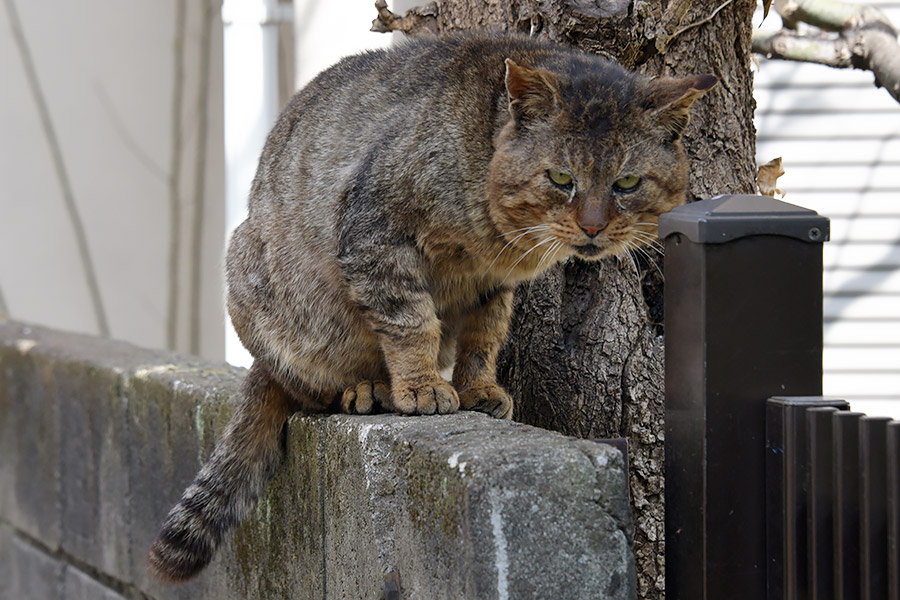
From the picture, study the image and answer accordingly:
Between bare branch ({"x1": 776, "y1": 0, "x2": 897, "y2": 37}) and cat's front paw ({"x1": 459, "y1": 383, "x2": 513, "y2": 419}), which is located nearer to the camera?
cat's front paw ({"x1": 459, "y1": 383, "x2": 513, "y2": 419})

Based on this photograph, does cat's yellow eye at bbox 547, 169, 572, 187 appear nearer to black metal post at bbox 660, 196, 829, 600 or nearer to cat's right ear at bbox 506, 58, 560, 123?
cat's right ear at bbox 506, 58, 560, 123

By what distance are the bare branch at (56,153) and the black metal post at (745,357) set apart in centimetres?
506

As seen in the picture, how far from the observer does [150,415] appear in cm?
347

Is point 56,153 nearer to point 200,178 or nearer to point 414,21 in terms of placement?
point 200,178

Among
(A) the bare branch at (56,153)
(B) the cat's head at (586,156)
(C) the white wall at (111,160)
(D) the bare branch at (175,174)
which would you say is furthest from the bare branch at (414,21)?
(A) the bare branch at (56,153)

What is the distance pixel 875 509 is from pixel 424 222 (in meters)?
1.36

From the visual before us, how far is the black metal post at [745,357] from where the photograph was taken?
175 centimetres

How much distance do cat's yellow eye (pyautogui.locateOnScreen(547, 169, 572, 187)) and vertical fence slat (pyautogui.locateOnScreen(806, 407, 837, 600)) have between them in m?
1.02

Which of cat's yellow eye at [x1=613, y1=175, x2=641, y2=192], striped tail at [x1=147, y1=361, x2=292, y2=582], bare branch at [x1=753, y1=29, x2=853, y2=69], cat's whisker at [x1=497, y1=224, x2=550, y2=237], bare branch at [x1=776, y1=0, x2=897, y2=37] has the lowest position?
striped tail at [x1=147, y1=361, x2=292, y2=582]

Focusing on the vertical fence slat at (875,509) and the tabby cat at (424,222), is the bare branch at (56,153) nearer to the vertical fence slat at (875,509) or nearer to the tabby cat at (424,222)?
the tabby cat at (424,222)

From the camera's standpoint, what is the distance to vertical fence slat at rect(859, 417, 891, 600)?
153 centimetres

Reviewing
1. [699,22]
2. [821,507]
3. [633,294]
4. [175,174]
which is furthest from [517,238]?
[175,174]

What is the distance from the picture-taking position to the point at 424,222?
8.52 feet

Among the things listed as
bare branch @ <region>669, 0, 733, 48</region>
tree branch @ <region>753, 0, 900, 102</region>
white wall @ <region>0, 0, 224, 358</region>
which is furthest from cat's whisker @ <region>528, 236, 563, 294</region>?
white wall @ <region>0, 0, 224, 358</region>
